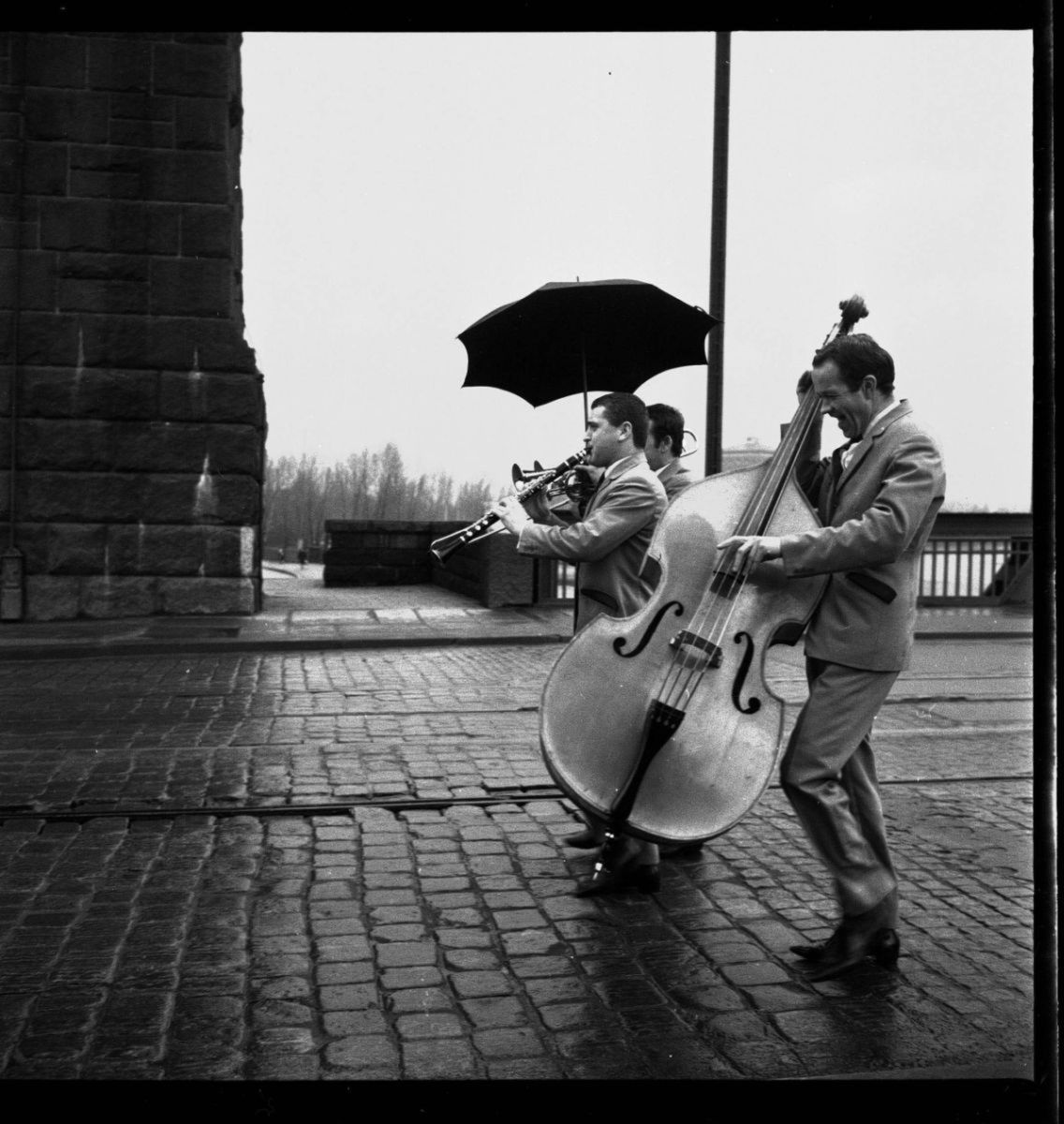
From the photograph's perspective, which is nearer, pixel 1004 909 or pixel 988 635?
pixel 1004 909

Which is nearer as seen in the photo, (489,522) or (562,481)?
(489,522)

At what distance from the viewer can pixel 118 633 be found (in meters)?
12.9

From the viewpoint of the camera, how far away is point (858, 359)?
392cm

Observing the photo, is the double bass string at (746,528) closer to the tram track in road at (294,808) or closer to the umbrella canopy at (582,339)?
the tram track in road at (294,808)

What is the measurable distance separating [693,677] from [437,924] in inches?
46.4

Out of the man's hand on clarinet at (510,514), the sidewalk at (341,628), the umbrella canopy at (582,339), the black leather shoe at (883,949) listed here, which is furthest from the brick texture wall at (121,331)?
the black leather shoe at (883,949)

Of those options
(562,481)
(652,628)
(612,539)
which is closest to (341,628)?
(562,481)

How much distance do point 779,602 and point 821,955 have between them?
1.02 metres

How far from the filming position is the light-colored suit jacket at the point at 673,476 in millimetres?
6105

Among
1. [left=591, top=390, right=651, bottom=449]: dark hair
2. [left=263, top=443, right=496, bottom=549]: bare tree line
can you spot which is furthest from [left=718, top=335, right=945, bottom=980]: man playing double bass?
[left=263, top=443, right=496, bottom=549]: bare tree line

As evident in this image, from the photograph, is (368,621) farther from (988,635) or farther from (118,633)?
(988,635)

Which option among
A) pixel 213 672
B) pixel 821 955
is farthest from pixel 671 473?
pixel 213 672

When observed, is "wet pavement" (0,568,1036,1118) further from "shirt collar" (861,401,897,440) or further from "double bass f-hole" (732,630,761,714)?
"shirt collar" (861,401,897,440)

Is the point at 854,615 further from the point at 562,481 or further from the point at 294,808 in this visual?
the point at 294,808
